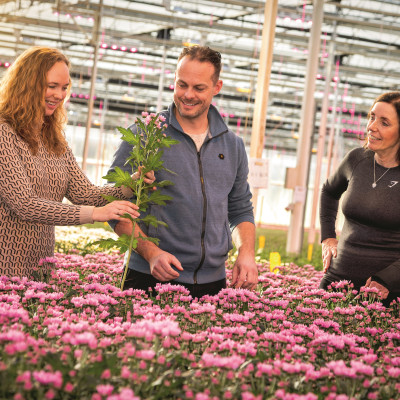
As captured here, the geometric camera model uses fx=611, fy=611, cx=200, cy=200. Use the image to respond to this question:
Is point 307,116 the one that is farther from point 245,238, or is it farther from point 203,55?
point 203,55

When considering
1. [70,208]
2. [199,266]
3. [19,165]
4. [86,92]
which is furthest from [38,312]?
[86,92]

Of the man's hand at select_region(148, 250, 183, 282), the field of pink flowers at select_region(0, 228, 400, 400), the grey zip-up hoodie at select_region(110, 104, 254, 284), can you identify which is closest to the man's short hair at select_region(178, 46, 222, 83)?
the grey zip-up hoodie at select_region(110, 104, 254, 284)

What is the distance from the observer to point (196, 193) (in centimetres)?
268

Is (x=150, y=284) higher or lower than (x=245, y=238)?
lower

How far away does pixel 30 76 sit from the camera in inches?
103

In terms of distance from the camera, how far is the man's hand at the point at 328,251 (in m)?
3.31

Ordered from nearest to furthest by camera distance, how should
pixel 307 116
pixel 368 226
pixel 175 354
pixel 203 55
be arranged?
1. pixel 175 354
2. pixel 203 55
3. pixel 368 226
4. pixel 307 116

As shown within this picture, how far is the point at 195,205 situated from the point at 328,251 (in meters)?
1.03

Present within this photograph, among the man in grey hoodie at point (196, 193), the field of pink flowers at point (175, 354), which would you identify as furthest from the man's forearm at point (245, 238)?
the field of pink flowers at point (175, 354)

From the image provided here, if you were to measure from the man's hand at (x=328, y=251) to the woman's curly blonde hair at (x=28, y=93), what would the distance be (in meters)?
1.64

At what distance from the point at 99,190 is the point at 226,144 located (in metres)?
0.63

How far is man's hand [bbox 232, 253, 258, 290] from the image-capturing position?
8.72ft

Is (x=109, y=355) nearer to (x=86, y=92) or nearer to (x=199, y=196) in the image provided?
(x=199, y=196)

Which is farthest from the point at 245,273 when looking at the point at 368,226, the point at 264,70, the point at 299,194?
the point at 299,194
